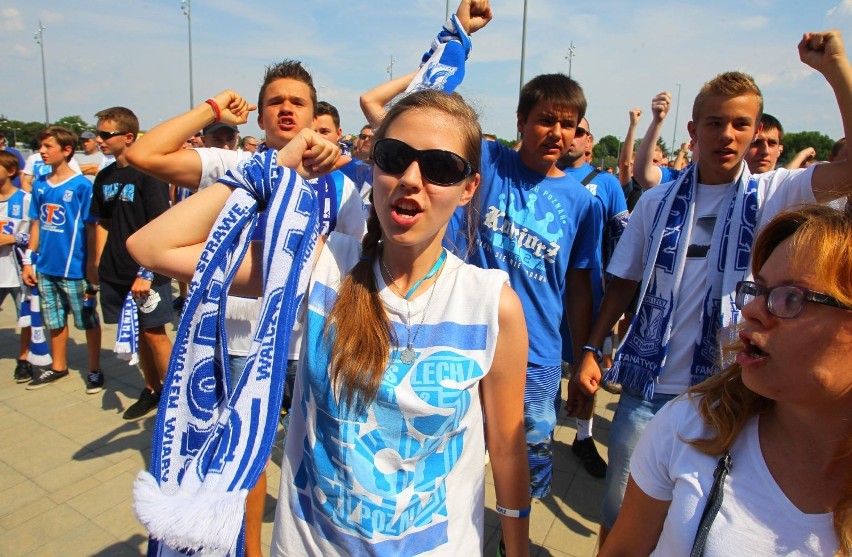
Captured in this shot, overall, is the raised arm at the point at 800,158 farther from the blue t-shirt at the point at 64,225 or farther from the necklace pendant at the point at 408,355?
the blue t-shirt at the point at 64,225

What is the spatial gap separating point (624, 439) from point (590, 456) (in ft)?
5.45

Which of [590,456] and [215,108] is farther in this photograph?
[590,456]

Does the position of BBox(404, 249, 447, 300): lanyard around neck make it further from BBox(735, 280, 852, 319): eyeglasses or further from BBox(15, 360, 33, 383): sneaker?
BBox(15, 360, 33, 383): sneaker

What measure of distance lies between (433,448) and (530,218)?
1.38m

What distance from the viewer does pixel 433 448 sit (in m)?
1.34

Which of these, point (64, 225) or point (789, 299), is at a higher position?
point (789, 299)

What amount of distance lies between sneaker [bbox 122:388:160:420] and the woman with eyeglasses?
409cm

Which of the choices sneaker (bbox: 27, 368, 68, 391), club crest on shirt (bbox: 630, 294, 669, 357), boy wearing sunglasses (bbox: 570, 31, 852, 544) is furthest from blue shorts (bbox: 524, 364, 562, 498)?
sneaker (bbox: 27, 368, 68, 391)

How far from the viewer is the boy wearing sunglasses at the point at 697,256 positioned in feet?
6.81

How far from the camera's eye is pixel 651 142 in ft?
11.7

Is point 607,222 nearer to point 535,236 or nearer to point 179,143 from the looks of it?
point 535,236

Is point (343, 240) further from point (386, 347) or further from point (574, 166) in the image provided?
point (574, 166)

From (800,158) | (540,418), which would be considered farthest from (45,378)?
(800,158)

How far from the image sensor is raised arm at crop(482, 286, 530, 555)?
142cm
